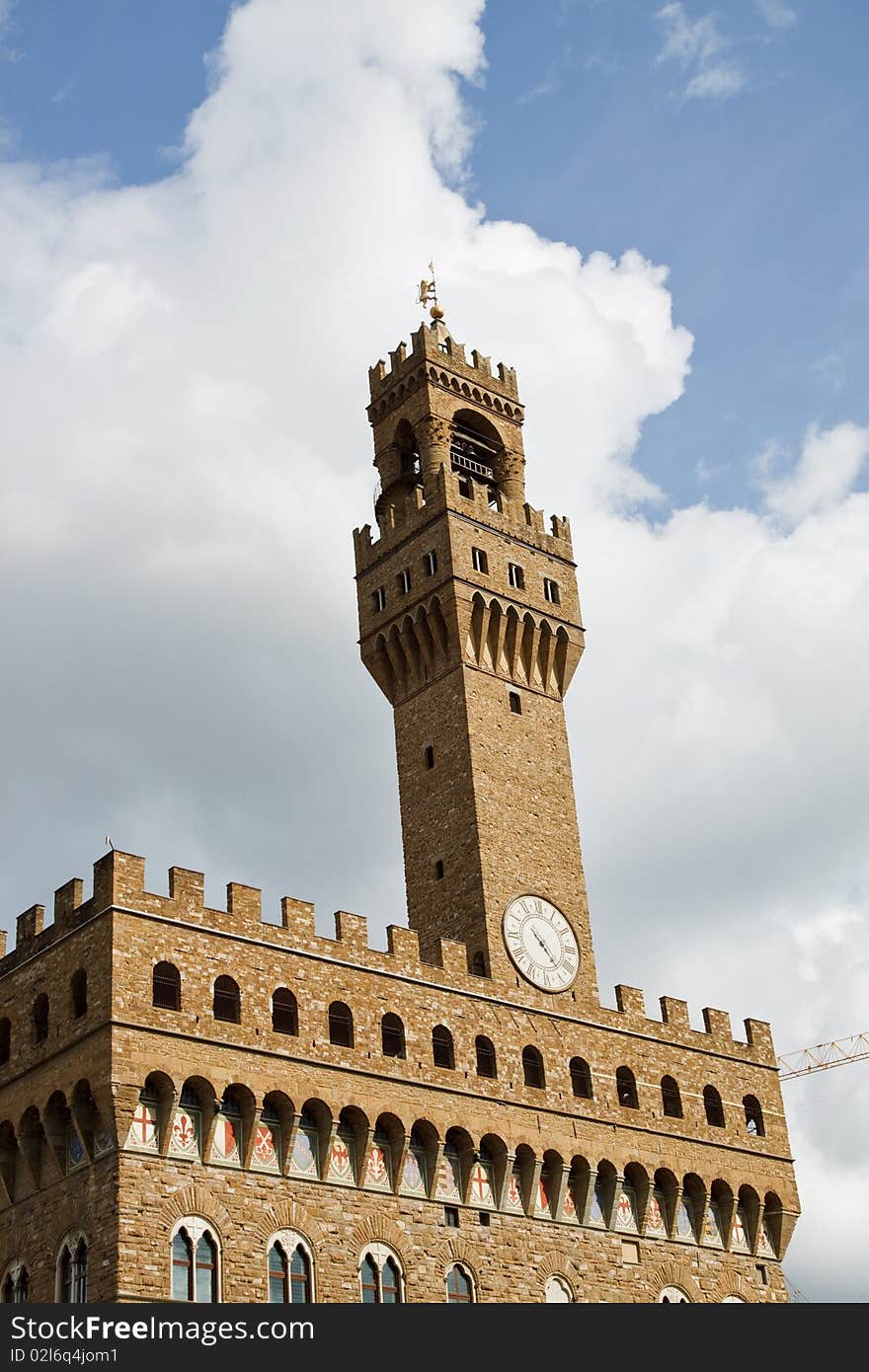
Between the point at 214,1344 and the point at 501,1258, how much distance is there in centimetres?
1457

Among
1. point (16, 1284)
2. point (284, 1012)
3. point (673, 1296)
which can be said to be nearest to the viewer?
point (16, 1284)

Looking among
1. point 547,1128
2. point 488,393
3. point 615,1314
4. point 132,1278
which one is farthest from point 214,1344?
point 488,393

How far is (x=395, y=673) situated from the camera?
183 feet

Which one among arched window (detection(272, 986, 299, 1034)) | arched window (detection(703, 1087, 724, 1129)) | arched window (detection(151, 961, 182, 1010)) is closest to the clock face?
arched window (detection(703, 1087, 724, 1129))

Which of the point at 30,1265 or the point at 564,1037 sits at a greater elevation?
the point at 564,1037

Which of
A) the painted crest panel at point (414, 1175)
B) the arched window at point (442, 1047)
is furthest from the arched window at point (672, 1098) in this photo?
the painted crest panel at point (414, 1175)

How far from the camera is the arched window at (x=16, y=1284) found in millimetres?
40656

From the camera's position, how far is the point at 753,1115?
175 feet

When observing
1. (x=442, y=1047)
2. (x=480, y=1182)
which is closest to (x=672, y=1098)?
(x=480, y=1182)

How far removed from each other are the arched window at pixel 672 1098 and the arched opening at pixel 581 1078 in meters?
2.91

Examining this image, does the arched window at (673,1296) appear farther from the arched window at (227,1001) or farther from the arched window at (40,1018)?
the arched window at (40,1018)

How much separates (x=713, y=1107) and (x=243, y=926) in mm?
16906

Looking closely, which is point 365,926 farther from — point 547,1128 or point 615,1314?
point 615,1314

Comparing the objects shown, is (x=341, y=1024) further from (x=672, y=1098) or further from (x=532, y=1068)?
(x=672, y=1098)
